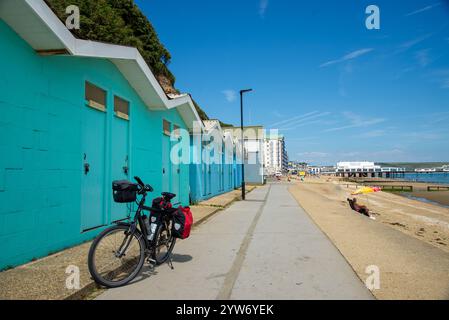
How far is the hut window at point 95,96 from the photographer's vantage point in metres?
6.24

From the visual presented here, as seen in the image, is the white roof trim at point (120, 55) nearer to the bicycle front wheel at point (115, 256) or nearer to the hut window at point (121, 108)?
the hut window at point (121, 108)

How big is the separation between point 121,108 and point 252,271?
5.24m

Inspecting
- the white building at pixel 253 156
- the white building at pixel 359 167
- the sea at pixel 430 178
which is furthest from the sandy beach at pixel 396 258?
the white building at pixel 359 167

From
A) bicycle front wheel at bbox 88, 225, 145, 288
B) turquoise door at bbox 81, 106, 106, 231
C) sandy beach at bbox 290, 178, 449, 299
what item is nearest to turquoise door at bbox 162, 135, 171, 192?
turquoise door at bbox 81, 106, 106, 231

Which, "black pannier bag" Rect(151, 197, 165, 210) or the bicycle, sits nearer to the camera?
the bicycle

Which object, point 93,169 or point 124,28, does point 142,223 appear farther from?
point 124,28

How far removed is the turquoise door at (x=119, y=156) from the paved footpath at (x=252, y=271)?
1810 millimetres

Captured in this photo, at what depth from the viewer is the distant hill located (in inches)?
686

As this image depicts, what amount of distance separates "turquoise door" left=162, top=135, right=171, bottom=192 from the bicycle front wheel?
6151 millimetres

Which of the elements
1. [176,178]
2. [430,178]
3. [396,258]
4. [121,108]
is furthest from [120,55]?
[430,178]

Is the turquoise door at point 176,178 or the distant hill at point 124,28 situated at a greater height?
the distant hill at point 124,28

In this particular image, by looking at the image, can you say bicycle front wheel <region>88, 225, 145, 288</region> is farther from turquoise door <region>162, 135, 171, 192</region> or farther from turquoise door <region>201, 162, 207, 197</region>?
turquoise door <region>201, 162, 207, 197</region>

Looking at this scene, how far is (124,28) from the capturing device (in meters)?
22.2
